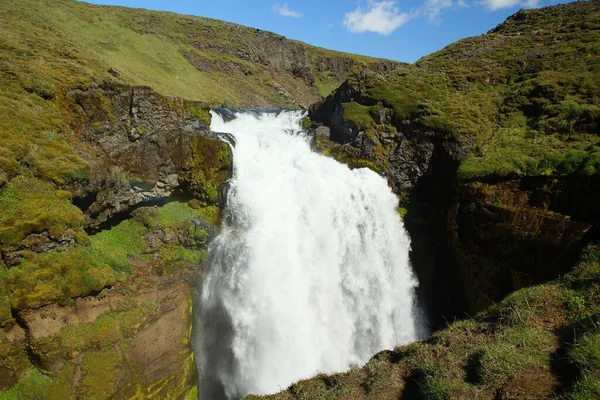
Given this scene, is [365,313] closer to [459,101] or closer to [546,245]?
[546,245]

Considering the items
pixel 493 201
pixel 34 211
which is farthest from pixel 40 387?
pixel 493 201

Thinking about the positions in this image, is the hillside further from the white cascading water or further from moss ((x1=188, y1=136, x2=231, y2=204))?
the white cascading water

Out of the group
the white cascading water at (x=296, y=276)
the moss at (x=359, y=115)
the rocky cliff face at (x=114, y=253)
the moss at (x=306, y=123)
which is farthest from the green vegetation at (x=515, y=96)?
the rocky cliff face at (x=114, y=253)

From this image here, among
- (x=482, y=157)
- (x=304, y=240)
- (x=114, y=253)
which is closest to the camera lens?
(x=114, y=253)

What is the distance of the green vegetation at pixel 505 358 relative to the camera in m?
6.36

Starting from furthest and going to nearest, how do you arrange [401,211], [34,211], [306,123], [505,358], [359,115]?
1. [306,123]
2. [359,115]
3. [401,211]
4. [34,211]
5. [505,358]

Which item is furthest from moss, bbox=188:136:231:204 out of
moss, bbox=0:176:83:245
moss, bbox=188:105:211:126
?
moss, bbox=0:176:83:245

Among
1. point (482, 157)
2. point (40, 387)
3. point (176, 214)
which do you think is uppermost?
point (482, 157)

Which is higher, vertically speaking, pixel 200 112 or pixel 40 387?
pixel 200 112

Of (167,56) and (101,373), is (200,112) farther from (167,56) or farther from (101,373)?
(167,56)

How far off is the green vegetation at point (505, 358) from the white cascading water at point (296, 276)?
1026 centimetres

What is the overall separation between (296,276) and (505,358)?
45.5ft

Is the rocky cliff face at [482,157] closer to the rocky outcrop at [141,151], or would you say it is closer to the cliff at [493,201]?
the cliff at [493,201]

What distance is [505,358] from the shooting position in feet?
23.1
